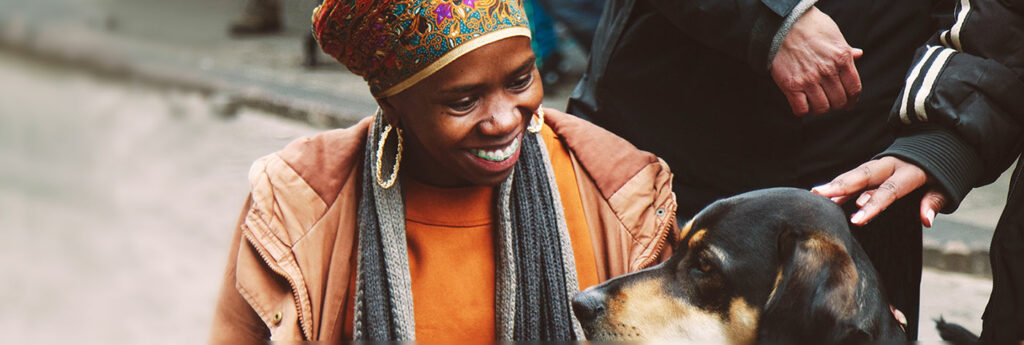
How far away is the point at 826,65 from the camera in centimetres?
265

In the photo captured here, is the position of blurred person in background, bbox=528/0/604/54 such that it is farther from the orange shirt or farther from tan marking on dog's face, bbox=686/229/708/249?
tan marking on dog's face, bbox=686/229/708/249

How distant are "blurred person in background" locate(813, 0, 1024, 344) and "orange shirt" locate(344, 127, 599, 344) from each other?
0.80m

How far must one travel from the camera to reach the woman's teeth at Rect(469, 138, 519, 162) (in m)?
2.73

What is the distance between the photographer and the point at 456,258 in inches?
115

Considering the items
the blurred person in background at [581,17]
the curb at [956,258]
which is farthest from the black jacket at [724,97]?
the blurred person in background at [581,17]

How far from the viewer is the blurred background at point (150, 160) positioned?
18.6 feet

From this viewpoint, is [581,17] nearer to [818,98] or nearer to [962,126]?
[818,98]

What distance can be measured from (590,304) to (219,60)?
373 inches

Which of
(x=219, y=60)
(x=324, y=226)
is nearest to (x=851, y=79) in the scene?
(x=324, y=226)

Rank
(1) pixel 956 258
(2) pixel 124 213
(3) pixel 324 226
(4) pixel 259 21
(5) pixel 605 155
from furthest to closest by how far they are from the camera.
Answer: (4) pixel 259 21, (2) pixel 124 213, (1) pixel 956 258, (5) pixel 605 155, (3) pixel 324 226

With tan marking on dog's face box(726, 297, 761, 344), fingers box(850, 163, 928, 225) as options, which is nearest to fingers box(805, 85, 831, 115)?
fingers box(850, 163, 928, 225)

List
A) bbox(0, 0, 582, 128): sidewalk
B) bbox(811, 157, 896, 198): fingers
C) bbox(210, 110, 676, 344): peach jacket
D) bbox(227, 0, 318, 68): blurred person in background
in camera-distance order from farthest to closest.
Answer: bbox(227, 0, 318, 68): blurred person in background
bbox(0, 0, 582, 128): sidewalk
bbox(210, 110, 676, 344): peach jacket
bbox(811, 157, 896, 198): fingers

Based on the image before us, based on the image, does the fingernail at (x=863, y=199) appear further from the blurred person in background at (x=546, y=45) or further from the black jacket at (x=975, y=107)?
the blurred person in background at (x=546, y=45)

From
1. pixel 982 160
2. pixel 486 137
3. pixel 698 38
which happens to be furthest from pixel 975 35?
pixel 486 137
